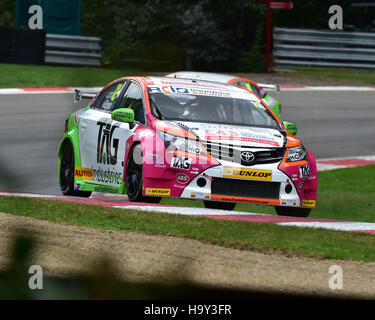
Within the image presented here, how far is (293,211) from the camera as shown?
9.73 meters

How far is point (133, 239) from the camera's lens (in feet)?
21.5

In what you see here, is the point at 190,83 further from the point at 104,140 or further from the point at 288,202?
the point at 288,202

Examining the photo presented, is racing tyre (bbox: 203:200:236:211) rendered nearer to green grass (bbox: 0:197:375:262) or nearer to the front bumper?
the front bumper

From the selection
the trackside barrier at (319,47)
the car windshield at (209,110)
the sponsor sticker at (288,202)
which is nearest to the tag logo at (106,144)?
the car windshield at (209,110)

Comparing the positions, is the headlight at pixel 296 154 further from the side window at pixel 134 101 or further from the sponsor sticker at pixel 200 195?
the side window at pixel 134 101

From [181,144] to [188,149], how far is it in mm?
83

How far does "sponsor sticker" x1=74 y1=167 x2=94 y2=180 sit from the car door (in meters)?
0.04

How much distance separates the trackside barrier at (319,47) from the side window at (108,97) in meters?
24.3

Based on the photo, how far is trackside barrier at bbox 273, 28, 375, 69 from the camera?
113 ft

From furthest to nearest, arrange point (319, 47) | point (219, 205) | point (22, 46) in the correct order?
point (319, 47) < point (22, 46) < point (219, 205)

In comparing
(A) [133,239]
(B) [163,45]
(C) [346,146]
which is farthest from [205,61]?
(B) [163,45]

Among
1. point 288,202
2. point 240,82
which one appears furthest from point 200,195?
point 240,82

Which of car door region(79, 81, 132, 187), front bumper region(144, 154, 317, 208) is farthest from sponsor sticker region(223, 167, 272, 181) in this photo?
car door region(79, 81, 132, 187)
